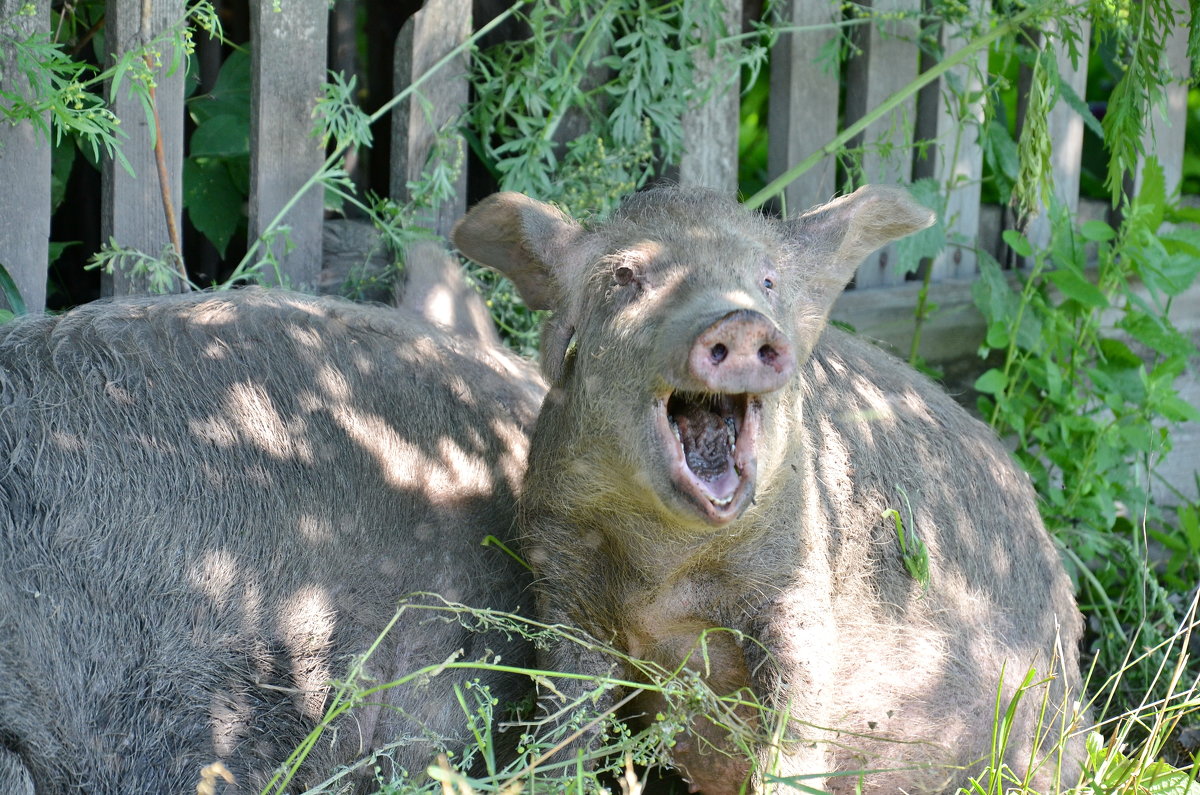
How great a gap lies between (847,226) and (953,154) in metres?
2.17

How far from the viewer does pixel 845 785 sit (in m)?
3.60

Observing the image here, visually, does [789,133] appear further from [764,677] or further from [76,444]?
[76,444]

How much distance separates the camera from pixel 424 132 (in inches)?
188

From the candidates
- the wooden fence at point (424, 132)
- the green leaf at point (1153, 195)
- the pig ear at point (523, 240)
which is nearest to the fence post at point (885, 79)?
the wooden fence at point (424, 132)

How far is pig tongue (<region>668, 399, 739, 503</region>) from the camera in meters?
3.09

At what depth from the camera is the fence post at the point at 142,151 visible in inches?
156

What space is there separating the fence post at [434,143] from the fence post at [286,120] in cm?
35

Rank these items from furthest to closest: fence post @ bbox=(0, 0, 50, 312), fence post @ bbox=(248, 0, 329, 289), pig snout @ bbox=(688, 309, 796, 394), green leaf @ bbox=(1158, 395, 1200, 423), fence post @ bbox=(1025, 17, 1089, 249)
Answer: fence post @ bbox=(1025, 17, 1089, 249) < green leaf @ bbox=(1158, 395, 1200, 423) < fence post @ bbox=(248, 0, 329, 289) < fence post @ bbox=(0, 0, 50, 312) < pig snout @ bbox=(688, 309, 796, 394)

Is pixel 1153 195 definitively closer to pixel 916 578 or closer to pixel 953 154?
pixel 953 154

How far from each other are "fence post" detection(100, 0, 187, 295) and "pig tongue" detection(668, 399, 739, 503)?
1873mm

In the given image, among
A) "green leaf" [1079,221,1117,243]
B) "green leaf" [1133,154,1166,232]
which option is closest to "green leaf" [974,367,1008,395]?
"green leaf" [1079,221,1117,243]

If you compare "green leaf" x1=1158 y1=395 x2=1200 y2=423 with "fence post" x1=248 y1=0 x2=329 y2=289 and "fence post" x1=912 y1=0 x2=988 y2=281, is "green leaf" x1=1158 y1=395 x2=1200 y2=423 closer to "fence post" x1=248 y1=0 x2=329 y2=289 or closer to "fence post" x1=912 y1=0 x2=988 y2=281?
"fence post" x1=912 y1=0 x2=988 y2=281

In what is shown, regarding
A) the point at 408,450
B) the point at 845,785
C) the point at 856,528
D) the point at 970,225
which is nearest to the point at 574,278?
the point at 408,450

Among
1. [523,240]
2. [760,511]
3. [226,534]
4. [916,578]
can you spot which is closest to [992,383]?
[916,578]
